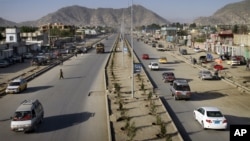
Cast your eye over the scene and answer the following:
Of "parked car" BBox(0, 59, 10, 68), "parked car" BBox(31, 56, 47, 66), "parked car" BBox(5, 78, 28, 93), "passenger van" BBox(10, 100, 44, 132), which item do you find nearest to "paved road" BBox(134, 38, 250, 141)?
"passenger van" BBox(10, 100, 44, 132)

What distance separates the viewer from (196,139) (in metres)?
18.4

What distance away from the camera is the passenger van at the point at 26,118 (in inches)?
765

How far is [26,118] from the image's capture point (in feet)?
64.4

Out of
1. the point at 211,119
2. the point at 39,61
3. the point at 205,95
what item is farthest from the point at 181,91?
the point at 39,61

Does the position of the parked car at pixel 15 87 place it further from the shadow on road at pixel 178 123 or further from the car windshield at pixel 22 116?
the car windshield at pixel 22 116

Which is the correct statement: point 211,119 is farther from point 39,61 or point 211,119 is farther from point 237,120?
point 39,61

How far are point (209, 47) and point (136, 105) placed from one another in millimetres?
64689

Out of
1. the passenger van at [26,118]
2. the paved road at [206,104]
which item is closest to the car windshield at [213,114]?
the paved road at [206,104]

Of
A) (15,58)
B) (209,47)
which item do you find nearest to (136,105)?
(15,58)

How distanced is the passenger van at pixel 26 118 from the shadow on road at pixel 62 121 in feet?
2.05

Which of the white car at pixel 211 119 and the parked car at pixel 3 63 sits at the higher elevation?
the parked car at pixel 3 63

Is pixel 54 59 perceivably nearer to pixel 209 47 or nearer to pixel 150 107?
pixel 209 47

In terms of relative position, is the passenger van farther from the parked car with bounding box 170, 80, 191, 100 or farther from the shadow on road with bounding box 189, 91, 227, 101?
the shadow on road with bounding box 189, 91, 227, 101

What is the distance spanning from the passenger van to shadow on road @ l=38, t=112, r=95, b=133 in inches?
24.5
